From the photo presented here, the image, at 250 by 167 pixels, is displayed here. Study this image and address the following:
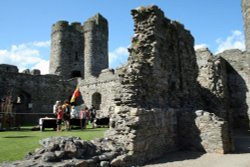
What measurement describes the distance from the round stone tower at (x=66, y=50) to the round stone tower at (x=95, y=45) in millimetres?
1190

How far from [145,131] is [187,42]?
6.35m

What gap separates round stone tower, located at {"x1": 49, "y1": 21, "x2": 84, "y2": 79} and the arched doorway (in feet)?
34.4

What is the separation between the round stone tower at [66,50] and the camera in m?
36.0

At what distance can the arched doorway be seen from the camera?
2630 centimetres

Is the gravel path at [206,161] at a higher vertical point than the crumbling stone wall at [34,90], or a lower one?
lower

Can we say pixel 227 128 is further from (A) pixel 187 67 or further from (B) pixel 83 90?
(B) pixel 83 90

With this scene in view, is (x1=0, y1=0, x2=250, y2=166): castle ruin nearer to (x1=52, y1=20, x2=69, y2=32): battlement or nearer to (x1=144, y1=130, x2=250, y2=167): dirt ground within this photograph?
(x1=144, y1=130, x2=250, y2=167): dirt ground

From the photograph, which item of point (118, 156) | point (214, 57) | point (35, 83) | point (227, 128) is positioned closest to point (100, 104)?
point (35, 83)

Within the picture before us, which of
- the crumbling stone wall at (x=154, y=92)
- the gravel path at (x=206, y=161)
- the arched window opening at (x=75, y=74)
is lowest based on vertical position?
the gravel path at (x=206, y=161)

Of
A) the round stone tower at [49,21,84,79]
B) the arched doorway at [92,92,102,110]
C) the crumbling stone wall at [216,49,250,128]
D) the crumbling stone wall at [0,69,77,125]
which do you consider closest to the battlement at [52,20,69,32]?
the round stone tower at [49,21,84,79]

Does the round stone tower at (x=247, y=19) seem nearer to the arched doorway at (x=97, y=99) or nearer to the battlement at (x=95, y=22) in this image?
the arched doorway at (x=97, y=99)

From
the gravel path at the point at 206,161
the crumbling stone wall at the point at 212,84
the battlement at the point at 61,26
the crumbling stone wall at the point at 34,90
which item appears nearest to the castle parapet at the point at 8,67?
the crumbling stone wall at the point at 34,90

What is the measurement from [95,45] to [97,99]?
438 inches

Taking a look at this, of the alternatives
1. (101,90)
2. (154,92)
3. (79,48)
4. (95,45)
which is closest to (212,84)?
(154,92)
